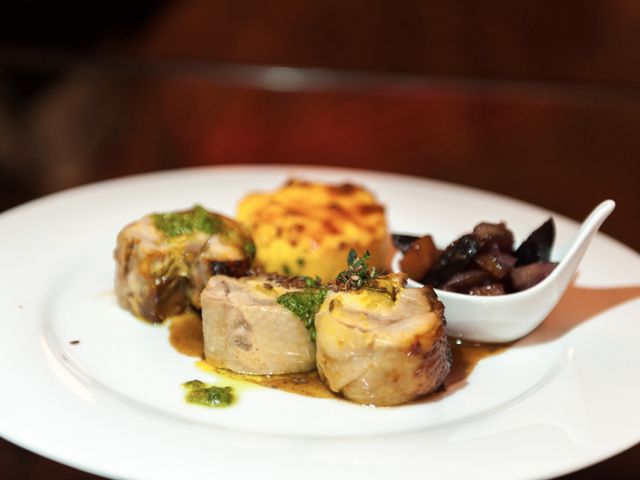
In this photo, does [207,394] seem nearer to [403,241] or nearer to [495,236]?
[403,241]

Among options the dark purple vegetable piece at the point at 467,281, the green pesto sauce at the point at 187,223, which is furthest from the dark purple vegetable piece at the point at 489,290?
the green pesto sauce at the point at 187,223

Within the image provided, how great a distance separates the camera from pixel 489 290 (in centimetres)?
282

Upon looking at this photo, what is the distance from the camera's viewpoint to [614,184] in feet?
15.0

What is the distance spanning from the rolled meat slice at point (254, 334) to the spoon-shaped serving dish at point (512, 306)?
48 cm

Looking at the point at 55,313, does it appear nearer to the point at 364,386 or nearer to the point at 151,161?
the point at 364,386

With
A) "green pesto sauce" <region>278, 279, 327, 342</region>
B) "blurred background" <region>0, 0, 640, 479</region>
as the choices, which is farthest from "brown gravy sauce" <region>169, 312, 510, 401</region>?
"blurred background" <region>0, 0, 640, 479</region>

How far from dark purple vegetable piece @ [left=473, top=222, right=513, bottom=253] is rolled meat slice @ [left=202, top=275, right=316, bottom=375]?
72 cm

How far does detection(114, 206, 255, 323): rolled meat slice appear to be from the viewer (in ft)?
9.62

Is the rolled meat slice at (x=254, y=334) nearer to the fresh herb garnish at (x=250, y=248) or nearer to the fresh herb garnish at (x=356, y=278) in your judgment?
the fresh herb garnish at (x=356, y=278)

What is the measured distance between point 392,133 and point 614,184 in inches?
54.3

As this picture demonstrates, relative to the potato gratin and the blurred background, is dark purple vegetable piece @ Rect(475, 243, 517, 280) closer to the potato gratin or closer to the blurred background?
the potato gratin

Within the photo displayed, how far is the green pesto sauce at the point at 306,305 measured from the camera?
2629mm

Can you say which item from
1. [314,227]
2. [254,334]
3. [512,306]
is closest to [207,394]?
[254,334]

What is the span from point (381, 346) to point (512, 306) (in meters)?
0.65
